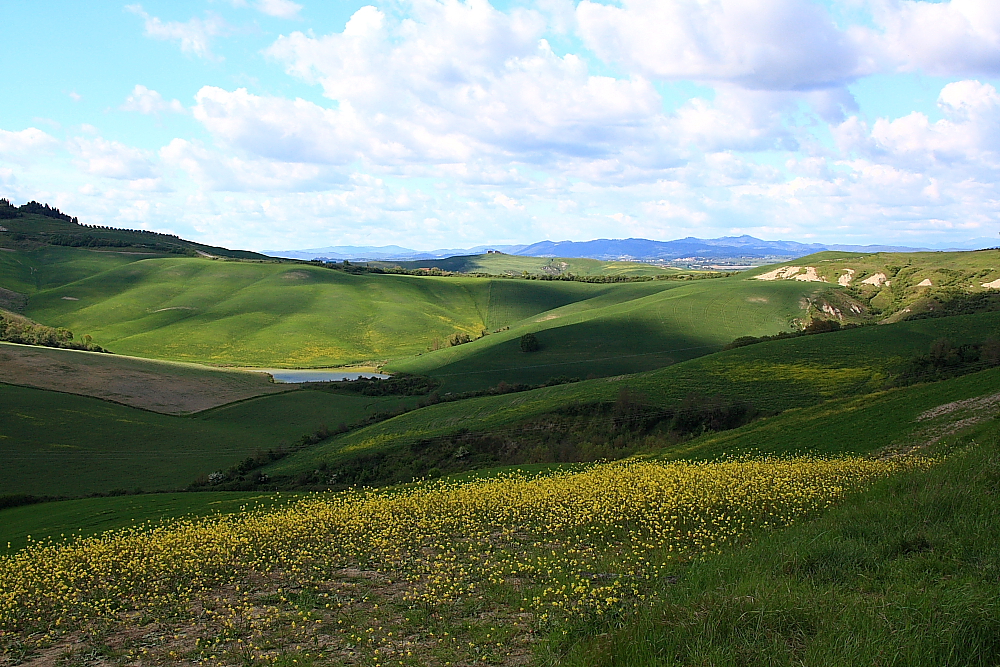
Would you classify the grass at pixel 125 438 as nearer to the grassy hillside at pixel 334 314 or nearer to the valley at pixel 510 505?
the valley at pixel 510 505

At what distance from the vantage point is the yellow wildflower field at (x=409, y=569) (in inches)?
474

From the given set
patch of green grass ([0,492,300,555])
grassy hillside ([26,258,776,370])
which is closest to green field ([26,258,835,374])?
grassy hillside ([26,258,776,370])

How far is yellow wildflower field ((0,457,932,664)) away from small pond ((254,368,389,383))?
93.9 metres

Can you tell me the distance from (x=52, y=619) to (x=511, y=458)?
3400 centimetres

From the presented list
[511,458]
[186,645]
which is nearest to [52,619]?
[186,645]

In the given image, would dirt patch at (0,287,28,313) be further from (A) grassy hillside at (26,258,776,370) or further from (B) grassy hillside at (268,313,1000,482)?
(B) grassy hillside at (268,313,1000,482)

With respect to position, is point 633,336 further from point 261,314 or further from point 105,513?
point 261,314

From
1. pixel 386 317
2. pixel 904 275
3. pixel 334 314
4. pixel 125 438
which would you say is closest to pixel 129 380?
pixel 125 438

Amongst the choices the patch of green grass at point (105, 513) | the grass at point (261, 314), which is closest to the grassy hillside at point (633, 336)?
the grass at point (261, 314)

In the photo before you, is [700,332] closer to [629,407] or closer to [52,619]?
[629,407]

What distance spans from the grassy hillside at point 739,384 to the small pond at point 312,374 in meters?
52.1

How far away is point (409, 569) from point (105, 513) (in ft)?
83.7

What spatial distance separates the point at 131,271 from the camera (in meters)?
196


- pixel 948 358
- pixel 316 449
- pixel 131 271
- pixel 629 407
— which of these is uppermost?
pixel 131 271
